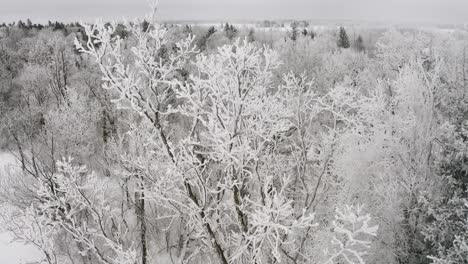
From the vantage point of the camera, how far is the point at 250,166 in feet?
28.0

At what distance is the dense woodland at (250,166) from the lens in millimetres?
7227

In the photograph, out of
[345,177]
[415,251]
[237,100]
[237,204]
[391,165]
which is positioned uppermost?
[237,100]

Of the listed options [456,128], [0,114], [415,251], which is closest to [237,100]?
[456,128]

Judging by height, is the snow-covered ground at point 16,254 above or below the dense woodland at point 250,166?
below

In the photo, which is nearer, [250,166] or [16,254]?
[250,166]

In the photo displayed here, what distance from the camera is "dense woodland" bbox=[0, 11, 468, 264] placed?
285 inches

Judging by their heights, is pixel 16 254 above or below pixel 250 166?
below

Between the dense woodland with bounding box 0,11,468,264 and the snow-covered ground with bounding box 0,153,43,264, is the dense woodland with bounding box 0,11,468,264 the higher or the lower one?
the higher one

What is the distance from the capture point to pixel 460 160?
12.1m

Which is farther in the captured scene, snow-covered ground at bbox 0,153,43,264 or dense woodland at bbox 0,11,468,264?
snow-covered ground at bbox 0,153,43,264

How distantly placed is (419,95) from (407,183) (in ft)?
10.5

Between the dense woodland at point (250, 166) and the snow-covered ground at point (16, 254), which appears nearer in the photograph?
the dense woodland at point (250, 166)

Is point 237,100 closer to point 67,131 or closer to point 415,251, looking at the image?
point 415,251

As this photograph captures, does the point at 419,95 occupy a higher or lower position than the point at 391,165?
higher
